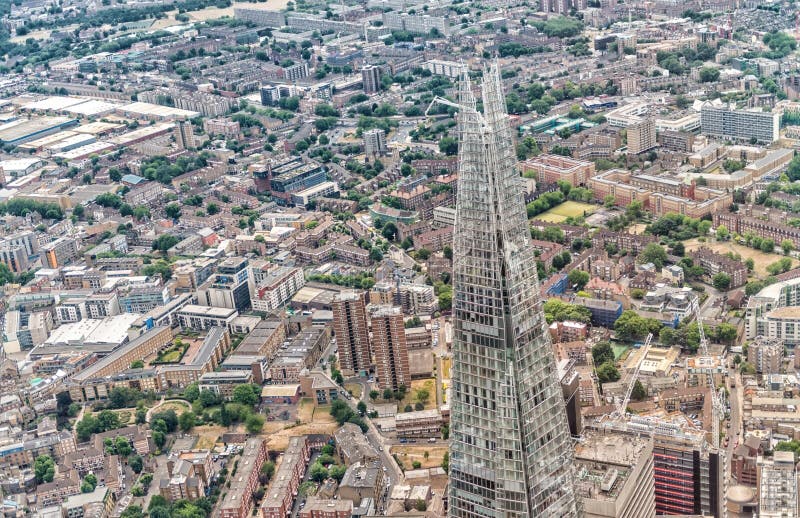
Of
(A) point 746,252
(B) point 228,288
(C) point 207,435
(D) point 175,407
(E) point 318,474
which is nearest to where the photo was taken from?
(E) point 318,474

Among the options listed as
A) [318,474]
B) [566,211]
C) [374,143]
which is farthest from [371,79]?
[318,474]

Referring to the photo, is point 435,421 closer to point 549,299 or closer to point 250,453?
point 250,453

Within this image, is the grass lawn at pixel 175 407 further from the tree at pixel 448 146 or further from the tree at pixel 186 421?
the tree at pixel 448 146

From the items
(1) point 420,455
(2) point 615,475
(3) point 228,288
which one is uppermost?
(2) point 615,475

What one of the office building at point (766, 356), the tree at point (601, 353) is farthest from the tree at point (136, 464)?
the office building at point (766, 356)

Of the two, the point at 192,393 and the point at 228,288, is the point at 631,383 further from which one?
the point at 228,288

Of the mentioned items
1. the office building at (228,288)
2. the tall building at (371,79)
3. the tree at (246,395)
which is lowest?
the tree at (246,395)
